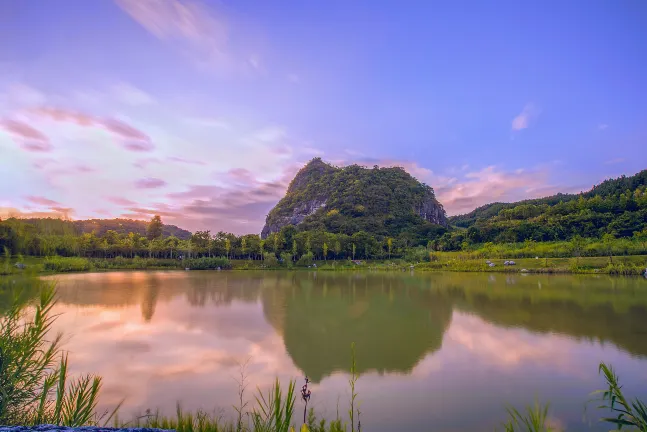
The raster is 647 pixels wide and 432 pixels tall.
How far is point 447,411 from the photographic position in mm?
6660

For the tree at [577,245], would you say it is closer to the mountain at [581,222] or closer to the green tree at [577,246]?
the green tree at [577,246]

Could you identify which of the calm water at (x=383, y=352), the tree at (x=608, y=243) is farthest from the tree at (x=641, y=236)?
the calm water at (x=383, y=352)

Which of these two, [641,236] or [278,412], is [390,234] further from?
[278,412]

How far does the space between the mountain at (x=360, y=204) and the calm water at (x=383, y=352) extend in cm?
7658

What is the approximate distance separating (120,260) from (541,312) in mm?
59787

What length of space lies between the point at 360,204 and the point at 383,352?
103280 millimetres

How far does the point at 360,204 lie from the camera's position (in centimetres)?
11281

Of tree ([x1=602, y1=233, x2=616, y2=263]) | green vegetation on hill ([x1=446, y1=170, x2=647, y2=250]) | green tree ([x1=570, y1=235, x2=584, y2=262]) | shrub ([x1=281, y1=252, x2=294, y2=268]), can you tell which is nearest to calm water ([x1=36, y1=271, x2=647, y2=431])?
tree ([x1=602, y1=233, x2=616, y2=263])

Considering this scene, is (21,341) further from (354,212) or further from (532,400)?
(354,212)

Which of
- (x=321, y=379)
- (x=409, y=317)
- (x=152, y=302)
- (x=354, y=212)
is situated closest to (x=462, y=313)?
(x=409, y=317)

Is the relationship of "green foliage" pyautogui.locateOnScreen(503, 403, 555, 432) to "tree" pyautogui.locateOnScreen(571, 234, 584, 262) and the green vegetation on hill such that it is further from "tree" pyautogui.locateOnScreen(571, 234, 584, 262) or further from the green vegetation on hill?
the green vegetation on hill

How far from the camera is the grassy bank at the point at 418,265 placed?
1479 inches

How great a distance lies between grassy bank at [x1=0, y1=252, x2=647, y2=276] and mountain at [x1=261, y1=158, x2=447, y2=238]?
33968 millimetres

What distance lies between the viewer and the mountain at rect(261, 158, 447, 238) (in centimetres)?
10031
